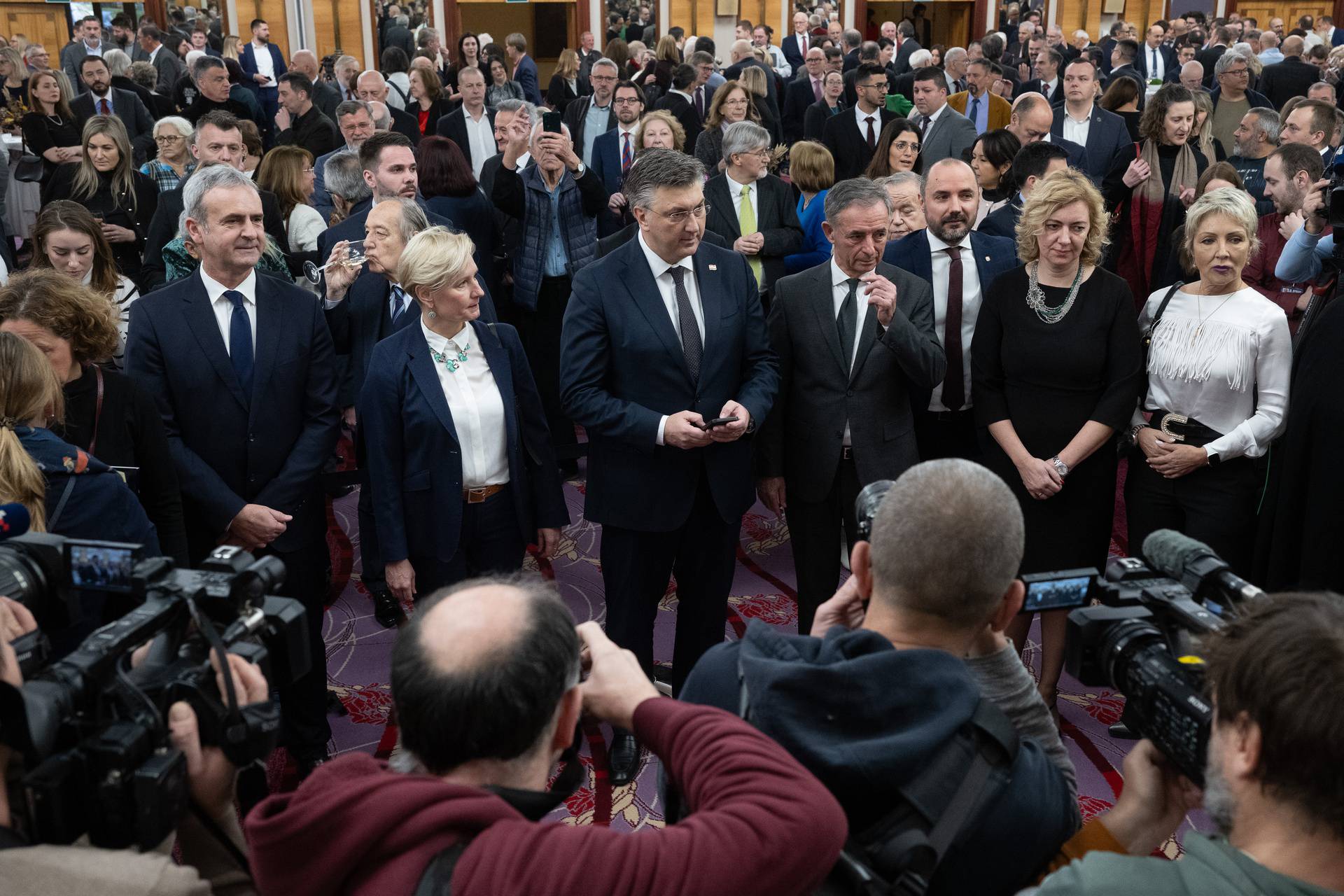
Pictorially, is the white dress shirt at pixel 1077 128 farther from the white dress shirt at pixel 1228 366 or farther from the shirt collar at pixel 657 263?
the shirt collar at pixel 657 263

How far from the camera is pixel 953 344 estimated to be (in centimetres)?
381

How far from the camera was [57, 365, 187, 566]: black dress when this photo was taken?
288 cm

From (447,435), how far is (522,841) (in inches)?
79.7

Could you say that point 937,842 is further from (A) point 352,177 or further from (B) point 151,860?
(A) point 352,177

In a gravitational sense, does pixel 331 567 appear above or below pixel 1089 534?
below

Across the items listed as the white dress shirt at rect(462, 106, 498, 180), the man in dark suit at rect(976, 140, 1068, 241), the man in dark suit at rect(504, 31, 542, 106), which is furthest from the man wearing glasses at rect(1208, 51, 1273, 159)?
the man in dark suit at rect(504, 31, 542, 106)

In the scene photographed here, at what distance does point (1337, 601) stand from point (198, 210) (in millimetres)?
2947

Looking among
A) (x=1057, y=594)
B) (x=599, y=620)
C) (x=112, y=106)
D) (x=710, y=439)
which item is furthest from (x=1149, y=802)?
(x=112, y=106)

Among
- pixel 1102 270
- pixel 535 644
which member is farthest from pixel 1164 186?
pixel 535 644

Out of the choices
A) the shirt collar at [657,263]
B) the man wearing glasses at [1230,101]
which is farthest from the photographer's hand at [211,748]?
the man wearing glasses at [1230,101]

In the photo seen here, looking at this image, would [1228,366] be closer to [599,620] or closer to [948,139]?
[599,620]

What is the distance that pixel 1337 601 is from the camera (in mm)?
1356

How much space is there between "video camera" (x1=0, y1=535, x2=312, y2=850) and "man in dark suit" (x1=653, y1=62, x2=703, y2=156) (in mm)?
7249

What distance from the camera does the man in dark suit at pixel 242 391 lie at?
125 inches
